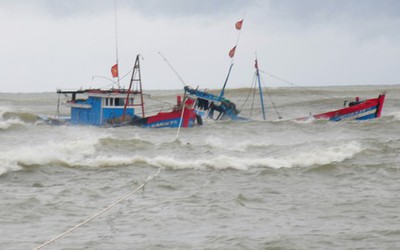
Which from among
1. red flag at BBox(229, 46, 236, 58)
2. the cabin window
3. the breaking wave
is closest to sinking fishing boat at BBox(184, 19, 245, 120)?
red flag at BBox(229, 46, 236, 58)

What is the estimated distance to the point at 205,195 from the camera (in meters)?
12.9

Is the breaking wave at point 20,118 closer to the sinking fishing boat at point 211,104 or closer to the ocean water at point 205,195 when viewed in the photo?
the sinking fishing boat at point 211,104

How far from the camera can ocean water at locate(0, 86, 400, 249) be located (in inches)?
380

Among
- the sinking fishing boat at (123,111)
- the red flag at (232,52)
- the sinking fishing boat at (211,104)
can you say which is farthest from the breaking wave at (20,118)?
the red flag at (232,52)

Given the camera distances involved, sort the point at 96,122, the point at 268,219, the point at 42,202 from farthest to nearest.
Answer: the point at 96,122, the point at 42,202, the point at 268,219

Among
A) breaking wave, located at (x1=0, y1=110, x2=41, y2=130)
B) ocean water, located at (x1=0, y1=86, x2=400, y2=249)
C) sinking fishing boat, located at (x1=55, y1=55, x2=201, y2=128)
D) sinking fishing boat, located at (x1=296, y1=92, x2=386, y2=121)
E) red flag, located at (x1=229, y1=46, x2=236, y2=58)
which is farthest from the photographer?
breaking wave, located at (x1=0, y1=110, x2=41, y2=130)

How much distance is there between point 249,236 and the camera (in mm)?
9648

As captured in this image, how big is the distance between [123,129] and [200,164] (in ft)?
44.3

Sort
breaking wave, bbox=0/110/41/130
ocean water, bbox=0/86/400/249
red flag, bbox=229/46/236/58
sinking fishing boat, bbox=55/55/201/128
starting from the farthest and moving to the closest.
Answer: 1. breaking wave, bbox=0/110/41/130
2. red flag, bbox=229/46/236/58
3. sinking fishing boat, bbox=55/55/201/128
4. ocean water, bbox=0/86/400/249

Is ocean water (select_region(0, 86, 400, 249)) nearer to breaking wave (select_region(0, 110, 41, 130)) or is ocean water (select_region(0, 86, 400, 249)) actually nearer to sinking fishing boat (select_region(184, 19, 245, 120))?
sinking fishing boat (select_region(184, 19, 245, 120))

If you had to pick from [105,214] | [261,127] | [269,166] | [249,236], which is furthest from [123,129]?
[249,236]

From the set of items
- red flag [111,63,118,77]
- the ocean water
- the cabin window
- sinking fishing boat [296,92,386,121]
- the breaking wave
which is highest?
red flag [111,63,118,77]

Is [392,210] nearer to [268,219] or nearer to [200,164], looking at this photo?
[268,219]

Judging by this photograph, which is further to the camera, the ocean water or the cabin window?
the cabin window
